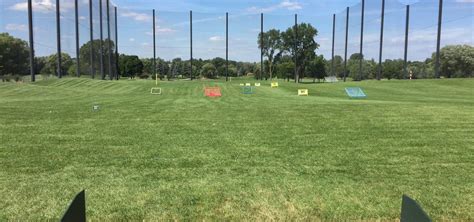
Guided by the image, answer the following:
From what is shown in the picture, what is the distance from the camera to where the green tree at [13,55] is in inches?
1930

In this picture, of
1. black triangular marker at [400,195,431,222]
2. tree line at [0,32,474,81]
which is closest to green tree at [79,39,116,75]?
tree line at [0,32,474,81]

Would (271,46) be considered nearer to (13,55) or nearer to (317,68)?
(317,68)

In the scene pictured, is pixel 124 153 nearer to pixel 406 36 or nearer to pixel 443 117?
pixel 443 117

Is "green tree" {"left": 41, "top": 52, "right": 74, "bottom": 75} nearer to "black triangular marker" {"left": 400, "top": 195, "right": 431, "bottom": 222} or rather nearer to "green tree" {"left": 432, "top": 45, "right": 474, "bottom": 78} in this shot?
"black triangular marker" {"left": 400, "top": 195, "right": 431, "bottom": 222}

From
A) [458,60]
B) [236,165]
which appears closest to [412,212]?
[236,165]

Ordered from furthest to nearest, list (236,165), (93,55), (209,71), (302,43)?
(209,71)
(302,43)
(93,55)
(236,165)

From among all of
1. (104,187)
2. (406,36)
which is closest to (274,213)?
(104,187)

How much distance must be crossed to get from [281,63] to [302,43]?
5.76 meters

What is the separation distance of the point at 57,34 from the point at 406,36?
2962 centimetres

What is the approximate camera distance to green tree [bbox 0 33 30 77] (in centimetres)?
4902

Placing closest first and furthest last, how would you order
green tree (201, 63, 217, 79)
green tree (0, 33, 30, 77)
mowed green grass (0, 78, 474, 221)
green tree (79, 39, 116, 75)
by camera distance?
mowed green grass (0, 78, 474, 221) → green tree (79, 39, 116, 75) → green tree (0, 33, 30, 77) → green tree (201, 63, 217, 79)

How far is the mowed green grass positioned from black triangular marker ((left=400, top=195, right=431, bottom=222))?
2058mm

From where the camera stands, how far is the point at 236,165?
5973 millimetres

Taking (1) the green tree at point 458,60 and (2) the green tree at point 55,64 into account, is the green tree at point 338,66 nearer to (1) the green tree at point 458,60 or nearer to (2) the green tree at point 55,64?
(1) the green tree at point 458,60
